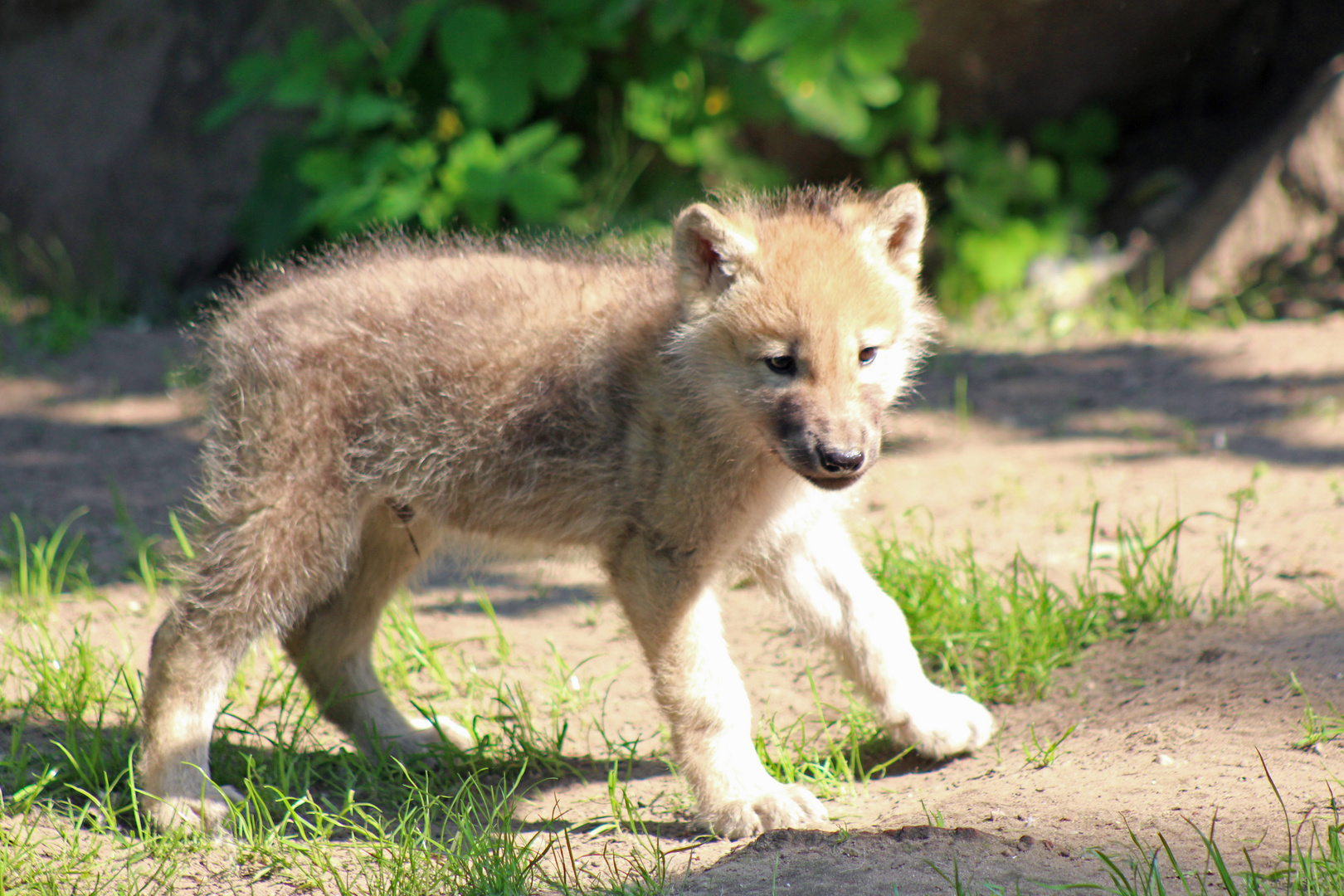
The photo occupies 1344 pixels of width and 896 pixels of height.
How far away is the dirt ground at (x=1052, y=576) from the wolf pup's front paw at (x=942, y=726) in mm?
70

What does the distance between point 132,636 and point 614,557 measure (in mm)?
1923

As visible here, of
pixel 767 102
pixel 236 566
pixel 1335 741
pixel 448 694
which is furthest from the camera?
pixel 767 102

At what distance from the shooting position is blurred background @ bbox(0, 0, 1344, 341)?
22.6ft

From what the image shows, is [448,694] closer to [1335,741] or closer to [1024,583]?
[1024,583]

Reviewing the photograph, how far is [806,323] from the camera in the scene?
121 inches

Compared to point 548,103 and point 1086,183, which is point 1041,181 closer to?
point 1086,183

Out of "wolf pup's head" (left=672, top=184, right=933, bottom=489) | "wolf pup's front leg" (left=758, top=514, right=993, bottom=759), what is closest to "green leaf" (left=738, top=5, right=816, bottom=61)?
"wolf pup's head" (left=672, top=184, right=933, bottom=489)

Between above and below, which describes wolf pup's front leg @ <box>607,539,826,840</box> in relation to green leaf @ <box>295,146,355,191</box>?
below

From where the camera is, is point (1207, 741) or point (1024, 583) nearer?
point (1207, 741)

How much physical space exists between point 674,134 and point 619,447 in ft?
15.7

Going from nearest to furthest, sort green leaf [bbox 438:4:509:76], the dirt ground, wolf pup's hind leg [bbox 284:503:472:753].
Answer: the dirt ground → wolf pup's hind leg [bbox 284:503:472:753] → green leaf [bbox 438:4:509:76]

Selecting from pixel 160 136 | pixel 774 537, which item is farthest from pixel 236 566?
pixel 160 136

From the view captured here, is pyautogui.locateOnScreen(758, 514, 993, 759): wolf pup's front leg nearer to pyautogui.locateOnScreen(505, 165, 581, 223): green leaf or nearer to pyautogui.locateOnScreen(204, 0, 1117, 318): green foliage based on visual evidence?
pyautogui.locateOnScreen(204, 0, 1117, 318): green foliage

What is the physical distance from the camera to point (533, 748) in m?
3.51
